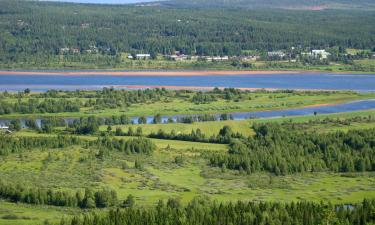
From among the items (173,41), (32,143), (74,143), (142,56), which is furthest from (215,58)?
(32,143)

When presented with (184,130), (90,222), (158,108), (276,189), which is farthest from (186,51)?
(90,222)

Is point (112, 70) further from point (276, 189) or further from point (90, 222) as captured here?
point (90, 222)

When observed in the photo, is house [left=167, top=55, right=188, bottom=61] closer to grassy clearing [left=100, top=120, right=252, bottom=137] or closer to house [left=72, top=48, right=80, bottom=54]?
A: house [left=72, top=48, right=80, bottom=54]

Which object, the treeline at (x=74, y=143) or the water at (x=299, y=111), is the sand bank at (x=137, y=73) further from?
the treeline at (x=74, y=143)

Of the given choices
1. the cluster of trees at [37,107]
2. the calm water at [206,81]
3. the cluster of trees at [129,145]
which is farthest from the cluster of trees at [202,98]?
the cluster of trees at [129,145]

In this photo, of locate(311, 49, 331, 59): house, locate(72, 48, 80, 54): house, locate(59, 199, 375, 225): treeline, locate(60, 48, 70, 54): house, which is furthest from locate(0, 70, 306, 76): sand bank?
locate(59, 199, 375, 225): treeline

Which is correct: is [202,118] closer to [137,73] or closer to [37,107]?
[37,107]
